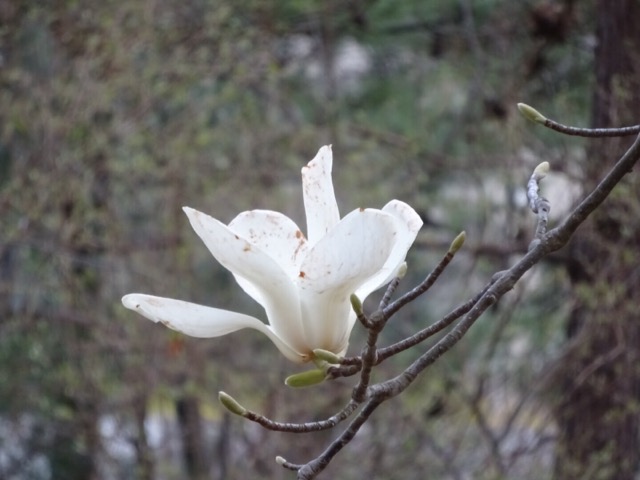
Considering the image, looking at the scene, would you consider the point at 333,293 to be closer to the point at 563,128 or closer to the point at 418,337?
the point at 418,337

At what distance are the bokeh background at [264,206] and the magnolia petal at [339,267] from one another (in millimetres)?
1881

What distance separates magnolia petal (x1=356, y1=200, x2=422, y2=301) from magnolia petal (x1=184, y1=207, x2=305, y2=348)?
48mm

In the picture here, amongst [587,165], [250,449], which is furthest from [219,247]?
[250,449]

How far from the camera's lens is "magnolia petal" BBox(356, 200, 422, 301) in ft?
2.23

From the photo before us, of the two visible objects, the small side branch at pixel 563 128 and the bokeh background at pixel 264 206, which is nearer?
the small side branch at pixel 563 128

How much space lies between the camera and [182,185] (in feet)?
10.9

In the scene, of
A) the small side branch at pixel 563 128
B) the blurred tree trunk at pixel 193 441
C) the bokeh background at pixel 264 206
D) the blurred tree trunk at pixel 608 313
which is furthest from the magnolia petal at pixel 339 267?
the blurred tree trunk at pixel 193 441

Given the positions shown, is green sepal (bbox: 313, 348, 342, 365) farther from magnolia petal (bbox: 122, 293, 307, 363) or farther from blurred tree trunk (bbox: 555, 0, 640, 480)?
blurred tree trunk (bbox: 555, 0, 640, 480)

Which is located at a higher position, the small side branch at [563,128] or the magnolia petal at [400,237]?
the small side branch at [563,128]

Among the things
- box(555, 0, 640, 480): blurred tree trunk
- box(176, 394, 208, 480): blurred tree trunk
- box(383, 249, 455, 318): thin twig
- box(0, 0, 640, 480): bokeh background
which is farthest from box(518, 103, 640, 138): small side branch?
box(176, 394, 208, 480): blurred tree trunk

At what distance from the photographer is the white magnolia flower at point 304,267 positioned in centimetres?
62

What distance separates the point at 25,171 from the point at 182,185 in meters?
0.50

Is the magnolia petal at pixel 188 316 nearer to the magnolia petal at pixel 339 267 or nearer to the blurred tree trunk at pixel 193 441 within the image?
the magnolia petal at pixel 339 267

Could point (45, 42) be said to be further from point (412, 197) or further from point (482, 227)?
point (482, 227)
